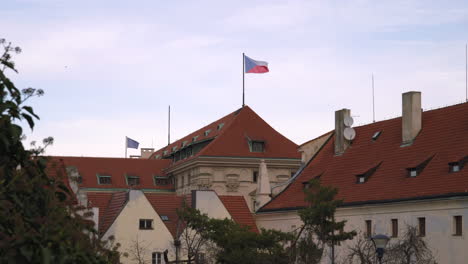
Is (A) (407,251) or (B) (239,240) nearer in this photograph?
(A) (407,251)

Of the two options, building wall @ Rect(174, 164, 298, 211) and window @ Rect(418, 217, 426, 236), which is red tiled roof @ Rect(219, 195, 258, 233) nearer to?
window @ Rect(418, 217, 426, 236)

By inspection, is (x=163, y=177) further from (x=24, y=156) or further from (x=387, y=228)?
(x=24, y=156)

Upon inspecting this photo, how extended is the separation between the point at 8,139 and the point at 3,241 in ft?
7.09

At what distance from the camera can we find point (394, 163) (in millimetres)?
63406

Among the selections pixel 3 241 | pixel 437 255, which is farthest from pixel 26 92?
pixel 437 255

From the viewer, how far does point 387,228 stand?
60344 mm

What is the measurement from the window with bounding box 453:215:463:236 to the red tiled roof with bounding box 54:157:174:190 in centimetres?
5746

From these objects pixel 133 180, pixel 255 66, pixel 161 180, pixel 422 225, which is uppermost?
pixel 255 66

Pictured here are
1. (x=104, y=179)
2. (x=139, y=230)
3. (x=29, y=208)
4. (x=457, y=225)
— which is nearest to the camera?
(x=29, y=208)

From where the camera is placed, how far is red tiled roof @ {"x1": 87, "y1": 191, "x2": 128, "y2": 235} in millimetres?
68438

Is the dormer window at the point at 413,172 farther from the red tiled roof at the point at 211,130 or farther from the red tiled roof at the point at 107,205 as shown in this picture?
the red tiled roof at the point at 211,130

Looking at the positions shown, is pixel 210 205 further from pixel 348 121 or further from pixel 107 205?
pixel 348 121

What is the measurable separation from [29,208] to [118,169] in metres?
96.0

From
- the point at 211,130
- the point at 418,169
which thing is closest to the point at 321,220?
the point at 418,169
